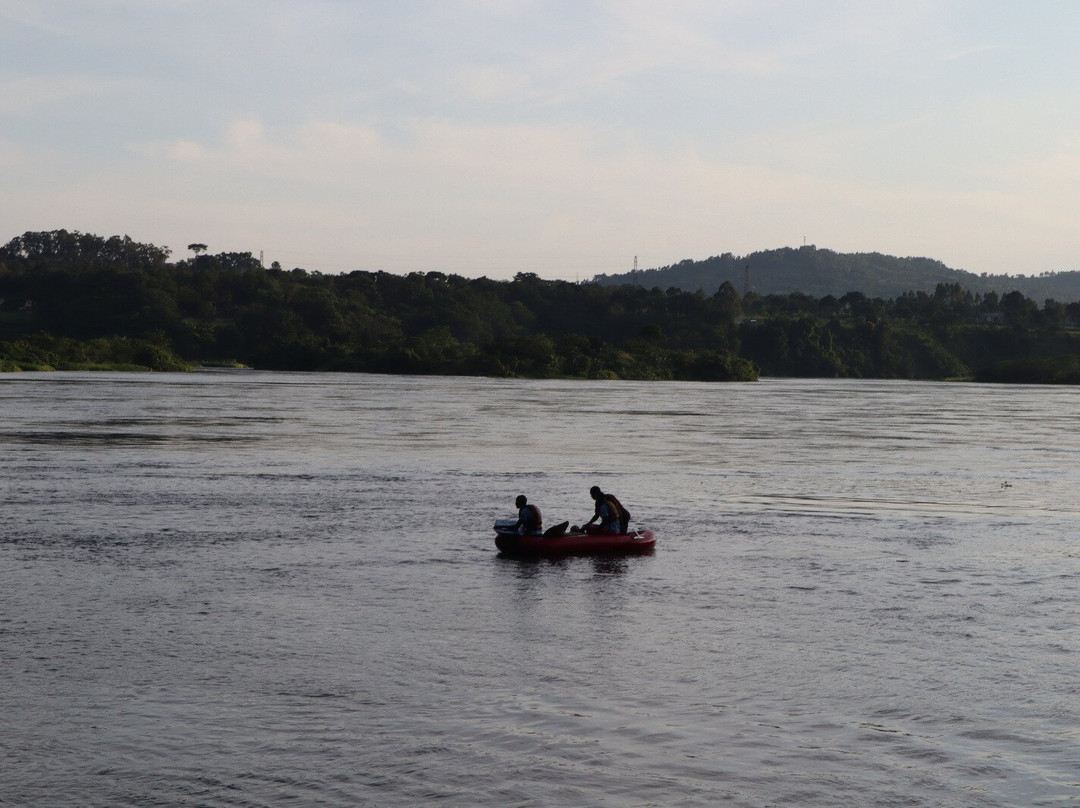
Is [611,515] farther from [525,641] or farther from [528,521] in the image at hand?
[525,641]

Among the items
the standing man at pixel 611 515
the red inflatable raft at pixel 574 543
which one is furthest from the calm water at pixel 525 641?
the standing man at pixel 611 515

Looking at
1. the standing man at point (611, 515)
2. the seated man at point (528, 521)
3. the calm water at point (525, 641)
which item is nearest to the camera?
the calm water at point (525, 641)

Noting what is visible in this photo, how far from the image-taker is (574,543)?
2492cm

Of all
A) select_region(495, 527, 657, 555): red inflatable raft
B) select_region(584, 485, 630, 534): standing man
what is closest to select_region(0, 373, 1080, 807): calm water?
select_region(495, 527, 657, 555): red inflatable raft

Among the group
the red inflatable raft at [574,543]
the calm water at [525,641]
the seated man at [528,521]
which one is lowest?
the calm water at [525,641]

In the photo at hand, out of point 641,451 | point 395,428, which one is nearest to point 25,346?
point 395,428

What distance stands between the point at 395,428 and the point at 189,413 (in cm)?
1508

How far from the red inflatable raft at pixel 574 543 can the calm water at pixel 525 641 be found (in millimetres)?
421

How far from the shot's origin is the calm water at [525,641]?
1248 cm

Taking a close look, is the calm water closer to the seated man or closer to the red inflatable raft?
the red inflatable raft

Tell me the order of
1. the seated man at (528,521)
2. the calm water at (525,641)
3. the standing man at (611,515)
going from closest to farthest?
the calm water at (525,641) → the seated man at (528,521) → the standing man at (611,515)

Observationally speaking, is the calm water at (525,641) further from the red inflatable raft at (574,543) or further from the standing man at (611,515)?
the standing man at (611,515)

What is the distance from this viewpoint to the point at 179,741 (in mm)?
13156

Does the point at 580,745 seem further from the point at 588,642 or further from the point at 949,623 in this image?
the point at 949,623
